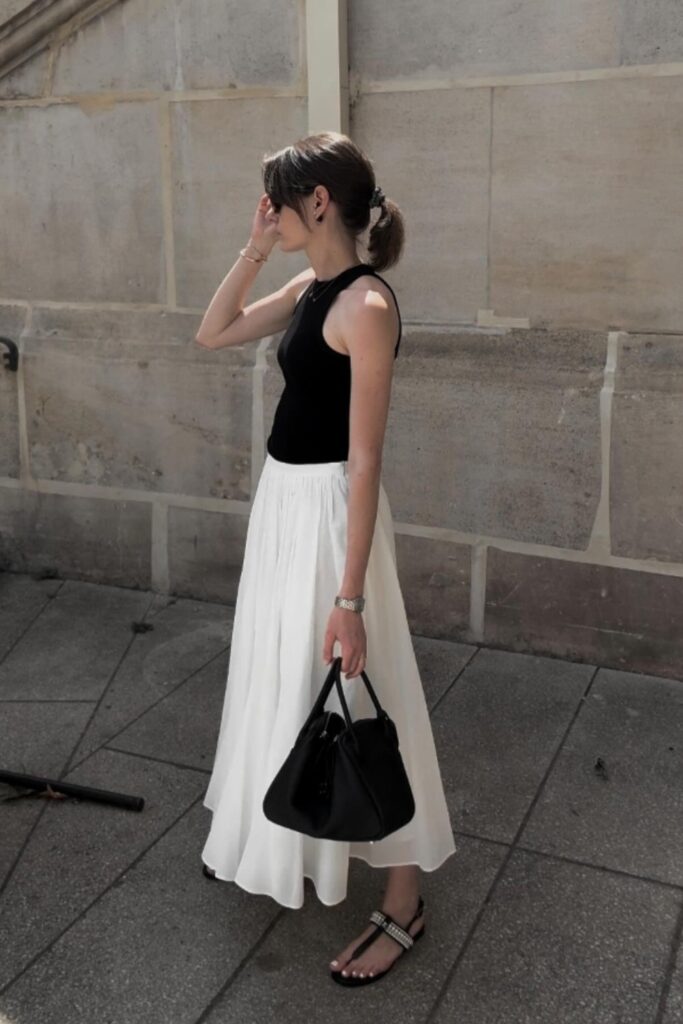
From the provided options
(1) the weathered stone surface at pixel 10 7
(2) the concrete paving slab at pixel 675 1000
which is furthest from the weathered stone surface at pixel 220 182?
(2) the concrete paving slab at pixel 675 1000

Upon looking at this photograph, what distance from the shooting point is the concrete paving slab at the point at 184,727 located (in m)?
3.90

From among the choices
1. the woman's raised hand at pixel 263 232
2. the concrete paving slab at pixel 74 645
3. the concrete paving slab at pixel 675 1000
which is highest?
the woman's raised hand at pixel 263 232

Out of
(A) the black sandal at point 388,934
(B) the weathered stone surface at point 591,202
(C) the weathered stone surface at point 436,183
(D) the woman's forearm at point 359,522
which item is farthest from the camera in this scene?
(C) the weathered stone surface at point 436,183

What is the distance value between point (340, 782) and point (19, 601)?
3367mm

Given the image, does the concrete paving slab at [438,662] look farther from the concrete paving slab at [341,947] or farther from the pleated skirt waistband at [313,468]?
the pleated skirt waistband at [313,468]

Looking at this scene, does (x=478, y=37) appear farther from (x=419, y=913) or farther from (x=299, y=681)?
(x=419, y=913)

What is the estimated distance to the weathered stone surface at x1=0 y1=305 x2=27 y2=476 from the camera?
17.9 feet

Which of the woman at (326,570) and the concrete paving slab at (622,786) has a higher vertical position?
the woman at (326,570)

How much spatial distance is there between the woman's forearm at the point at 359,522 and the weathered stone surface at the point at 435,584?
6.97 ft

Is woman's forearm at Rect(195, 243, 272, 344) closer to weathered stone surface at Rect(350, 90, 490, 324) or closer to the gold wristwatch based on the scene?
the gold wristwatch

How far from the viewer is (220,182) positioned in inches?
189

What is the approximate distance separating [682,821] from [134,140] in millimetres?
3653

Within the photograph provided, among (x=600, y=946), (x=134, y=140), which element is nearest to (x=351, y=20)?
(x=134, y=140)

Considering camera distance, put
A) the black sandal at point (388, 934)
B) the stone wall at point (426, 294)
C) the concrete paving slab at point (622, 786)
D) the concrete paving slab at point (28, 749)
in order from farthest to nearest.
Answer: the stone wall at point (426, 294)
the concrete paving slab at point (28, 749)
the concrete paving slab at point (622, 786)
the black sandal at point (388, 934)
